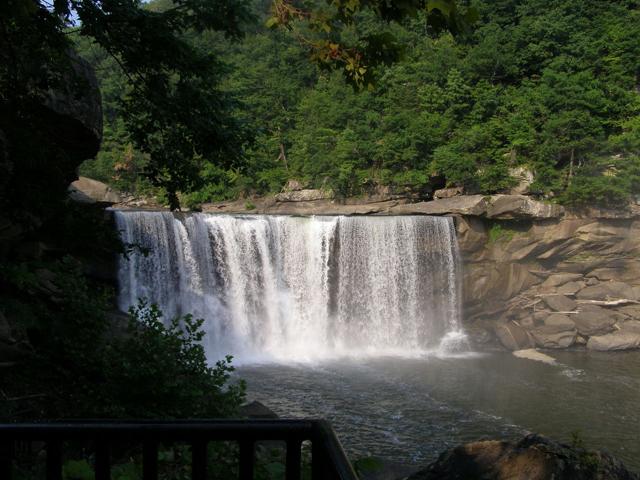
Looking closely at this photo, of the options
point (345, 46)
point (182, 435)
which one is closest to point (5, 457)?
point (182, 435)

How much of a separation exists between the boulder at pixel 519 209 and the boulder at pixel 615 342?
4606mm

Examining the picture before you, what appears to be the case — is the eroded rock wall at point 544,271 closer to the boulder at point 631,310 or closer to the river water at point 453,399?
the boulder at point 631,310

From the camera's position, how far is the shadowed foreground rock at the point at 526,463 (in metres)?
5.87

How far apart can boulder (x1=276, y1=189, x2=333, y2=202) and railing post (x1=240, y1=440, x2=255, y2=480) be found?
1053 inches

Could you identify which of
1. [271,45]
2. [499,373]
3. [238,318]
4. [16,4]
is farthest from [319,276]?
[271,45]

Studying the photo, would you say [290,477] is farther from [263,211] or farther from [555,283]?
[263,211]

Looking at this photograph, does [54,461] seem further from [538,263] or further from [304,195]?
[304,195]

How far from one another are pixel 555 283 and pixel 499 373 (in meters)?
6.12

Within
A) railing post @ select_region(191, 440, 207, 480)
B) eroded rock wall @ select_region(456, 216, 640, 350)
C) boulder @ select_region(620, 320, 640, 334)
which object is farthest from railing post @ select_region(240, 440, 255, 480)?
boulder @ select_region(620, 320, 640, 334)

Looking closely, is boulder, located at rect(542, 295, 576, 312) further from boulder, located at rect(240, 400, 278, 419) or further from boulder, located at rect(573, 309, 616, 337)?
boulder, located at rect(240, 400, 278, 419)

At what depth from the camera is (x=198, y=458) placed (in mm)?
1699

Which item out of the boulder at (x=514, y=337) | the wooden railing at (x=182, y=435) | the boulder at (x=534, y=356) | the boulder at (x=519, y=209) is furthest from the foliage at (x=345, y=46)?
the boulder at (x=519, y=209)

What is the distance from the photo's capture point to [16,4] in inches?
120

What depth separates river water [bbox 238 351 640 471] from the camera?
39.2ft
